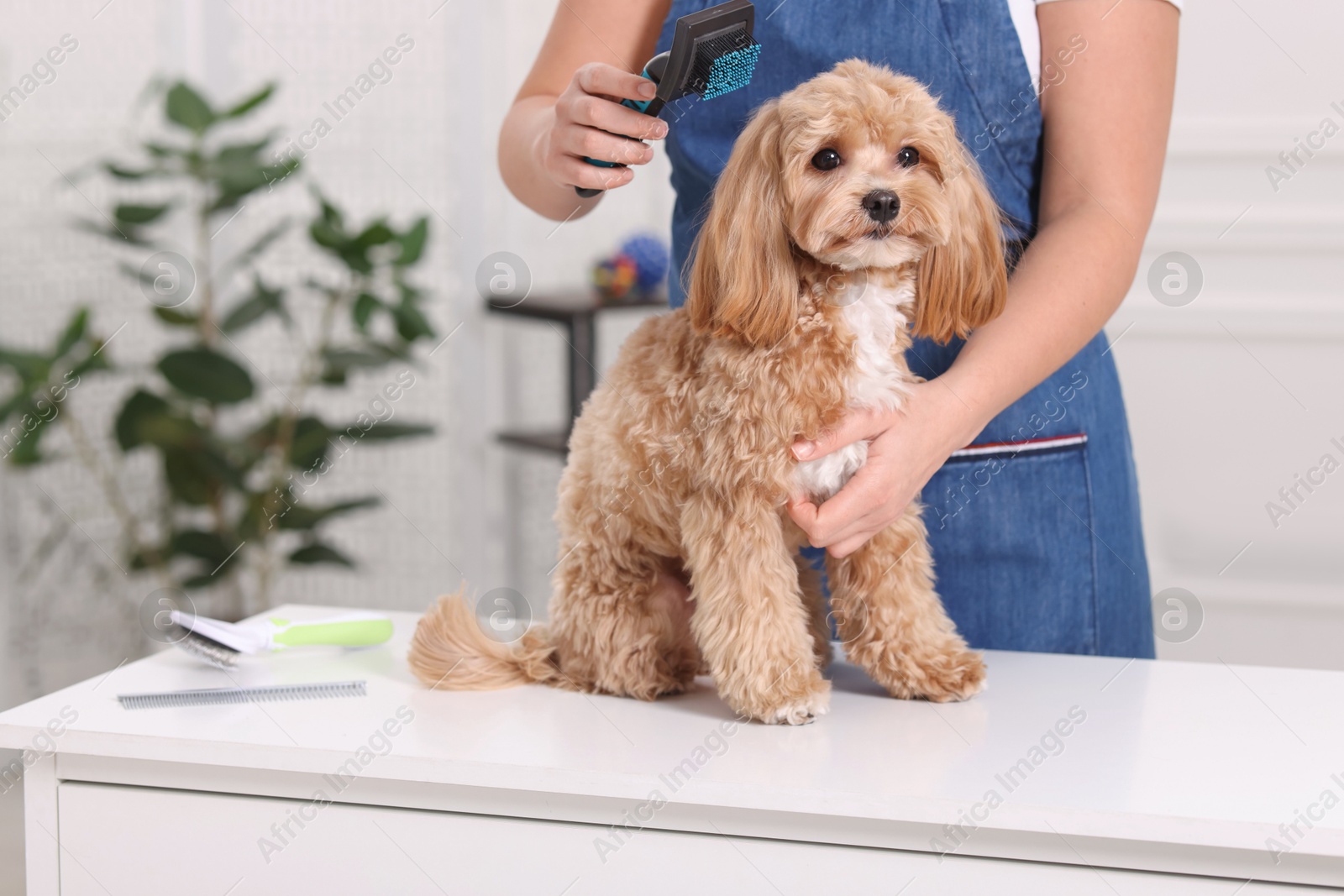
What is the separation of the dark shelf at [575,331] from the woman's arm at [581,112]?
1.52m

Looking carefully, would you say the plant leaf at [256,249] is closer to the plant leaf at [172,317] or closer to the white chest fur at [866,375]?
the plant leaf at [172,317]

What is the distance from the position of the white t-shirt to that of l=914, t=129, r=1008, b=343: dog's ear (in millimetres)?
295

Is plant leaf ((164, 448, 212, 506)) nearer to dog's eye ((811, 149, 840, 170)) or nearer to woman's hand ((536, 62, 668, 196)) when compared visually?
woman's hand ((536, 62, 668, 196))

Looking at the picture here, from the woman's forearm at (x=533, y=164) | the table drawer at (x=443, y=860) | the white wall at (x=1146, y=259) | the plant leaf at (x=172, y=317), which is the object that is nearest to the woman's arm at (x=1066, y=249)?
the table drawer at (x=443, y=860)

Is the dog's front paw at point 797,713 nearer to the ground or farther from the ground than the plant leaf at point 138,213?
nearer to the ground

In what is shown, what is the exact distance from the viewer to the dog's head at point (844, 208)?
2.97 ft

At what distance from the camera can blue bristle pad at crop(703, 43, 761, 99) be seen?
91cm

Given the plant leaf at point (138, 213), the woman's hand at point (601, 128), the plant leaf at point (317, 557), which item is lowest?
the plant leaf at point (317, 557)

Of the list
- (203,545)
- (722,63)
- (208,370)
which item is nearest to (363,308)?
(208,370)

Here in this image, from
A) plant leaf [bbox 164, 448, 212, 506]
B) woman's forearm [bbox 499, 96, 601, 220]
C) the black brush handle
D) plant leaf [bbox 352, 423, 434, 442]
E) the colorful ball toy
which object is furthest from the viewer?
the colorful ball toy

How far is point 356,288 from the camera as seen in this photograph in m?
2.83

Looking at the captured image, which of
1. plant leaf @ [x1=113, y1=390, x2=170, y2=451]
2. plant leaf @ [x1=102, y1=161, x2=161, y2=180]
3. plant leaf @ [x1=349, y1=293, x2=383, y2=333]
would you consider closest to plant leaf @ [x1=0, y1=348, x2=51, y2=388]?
plant leaf @ [x1=113, y1=390, x2=170, y2=451]

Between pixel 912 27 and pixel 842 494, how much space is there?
1.85 feet

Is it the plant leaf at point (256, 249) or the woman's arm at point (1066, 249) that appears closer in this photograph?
the woman's arm at point (1066, 249)
